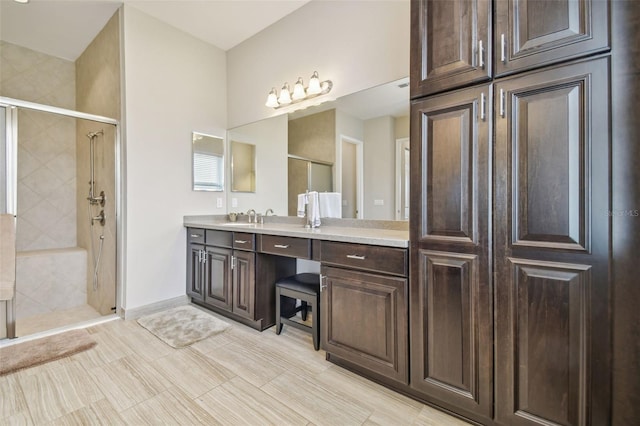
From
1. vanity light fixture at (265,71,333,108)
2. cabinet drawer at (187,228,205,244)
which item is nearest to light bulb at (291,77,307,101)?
vanity light fixture at (265,71,333,108)

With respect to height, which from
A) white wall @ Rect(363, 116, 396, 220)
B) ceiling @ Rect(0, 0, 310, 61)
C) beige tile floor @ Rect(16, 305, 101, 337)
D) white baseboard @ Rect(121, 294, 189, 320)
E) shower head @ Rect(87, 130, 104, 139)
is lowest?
beige tile floor @ Rect(16, 305, 101, 337)

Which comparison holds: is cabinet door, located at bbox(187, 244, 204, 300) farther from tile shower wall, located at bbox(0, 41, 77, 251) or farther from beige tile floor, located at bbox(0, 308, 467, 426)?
tile shower wall, located at bbox(0, 41, 77, 251)

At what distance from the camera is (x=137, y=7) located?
2.79 metres

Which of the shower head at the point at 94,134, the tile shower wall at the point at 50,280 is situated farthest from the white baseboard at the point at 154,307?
the shower head at the point at 94,134

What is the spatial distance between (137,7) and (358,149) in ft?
8.25

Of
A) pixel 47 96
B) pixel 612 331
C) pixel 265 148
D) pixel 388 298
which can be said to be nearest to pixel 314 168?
pixel 265 148

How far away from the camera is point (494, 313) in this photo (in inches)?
53.2

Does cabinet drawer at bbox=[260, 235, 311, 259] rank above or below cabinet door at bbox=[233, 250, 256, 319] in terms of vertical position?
above

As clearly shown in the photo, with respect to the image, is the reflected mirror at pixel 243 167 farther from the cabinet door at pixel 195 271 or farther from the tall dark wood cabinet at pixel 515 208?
the tall dark wood cabinet at pixel 515 208

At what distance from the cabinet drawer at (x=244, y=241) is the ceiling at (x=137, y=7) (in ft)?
6.98

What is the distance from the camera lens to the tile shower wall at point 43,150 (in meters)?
3.39

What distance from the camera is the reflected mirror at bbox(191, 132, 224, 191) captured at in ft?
10.8

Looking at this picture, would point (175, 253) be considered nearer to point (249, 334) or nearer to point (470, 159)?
point (249, 334)

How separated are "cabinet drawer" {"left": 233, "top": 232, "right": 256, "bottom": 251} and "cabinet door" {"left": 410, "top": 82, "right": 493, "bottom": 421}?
4.63 feet
